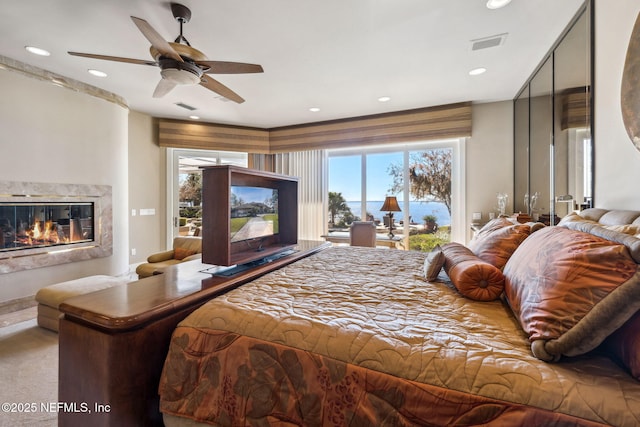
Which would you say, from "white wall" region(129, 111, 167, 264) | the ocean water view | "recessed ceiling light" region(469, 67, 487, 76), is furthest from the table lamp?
"white wall" region(129, 111, 167, 264)

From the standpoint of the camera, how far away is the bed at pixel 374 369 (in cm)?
Answer: 71

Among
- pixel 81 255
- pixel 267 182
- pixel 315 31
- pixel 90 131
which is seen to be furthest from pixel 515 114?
pixel 81 255

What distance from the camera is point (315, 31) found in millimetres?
2498

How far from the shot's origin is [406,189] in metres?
4.89

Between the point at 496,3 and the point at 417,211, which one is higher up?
the point at 496,3

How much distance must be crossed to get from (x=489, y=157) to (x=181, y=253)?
4.70 metres

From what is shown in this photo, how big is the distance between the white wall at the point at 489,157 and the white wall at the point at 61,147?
5369 millimetres

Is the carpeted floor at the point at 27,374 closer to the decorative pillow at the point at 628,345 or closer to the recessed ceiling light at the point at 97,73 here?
the decorative pillow at the point at 628,345

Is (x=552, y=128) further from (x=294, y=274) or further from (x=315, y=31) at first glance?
(x=294, y=274)

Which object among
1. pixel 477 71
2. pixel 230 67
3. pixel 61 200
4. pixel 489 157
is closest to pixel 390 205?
pixel 489 157

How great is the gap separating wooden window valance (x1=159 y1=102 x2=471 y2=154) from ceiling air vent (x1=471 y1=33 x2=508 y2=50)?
155 centimetres

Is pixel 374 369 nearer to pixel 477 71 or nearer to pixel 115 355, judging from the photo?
pixel 115 355

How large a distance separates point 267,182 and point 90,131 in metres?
3.21

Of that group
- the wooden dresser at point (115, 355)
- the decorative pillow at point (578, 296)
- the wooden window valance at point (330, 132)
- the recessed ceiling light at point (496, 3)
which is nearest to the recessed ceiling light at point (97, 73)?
the wooden window valance at point (330, 132)
